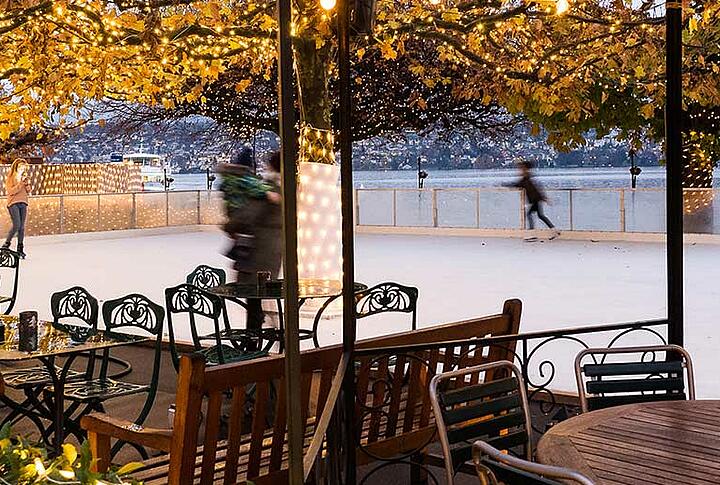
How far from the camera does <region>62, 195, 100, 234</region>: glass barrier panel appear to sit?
832 inches

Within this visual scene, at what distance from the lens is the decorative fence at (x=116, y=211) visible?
20728 millimetres

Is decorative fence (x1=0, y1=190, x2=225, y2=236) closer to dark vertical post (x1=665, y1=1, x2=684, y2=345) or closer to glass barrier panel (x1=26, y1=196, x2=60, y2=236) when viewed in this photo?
glass barrier panel (x1=26, y1=196, x2=60, y2=236)

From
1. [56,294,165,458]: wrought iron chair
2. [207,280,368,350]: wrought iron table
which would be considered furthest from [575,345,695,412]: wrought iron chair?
[207,280,368,350]: wrought iron table

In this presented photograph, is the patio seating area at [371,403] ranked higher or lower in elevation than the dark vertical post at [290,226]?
lower

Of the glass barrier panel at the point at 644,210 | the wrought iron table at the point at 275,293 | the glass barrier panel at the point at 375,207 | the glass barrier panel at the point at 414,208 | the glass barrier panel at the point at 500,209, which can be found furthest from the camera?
the glass barrier panel at the point at 375,207

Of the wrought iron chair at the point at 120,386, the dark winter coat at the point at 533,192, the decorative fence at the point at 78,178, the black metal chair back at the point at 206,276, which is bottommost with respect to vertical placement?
the wrought iron chair at the point at 120,386

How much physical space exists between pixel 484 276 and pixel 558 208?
6.38m

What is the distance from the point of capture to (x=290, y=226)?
5.31 ft

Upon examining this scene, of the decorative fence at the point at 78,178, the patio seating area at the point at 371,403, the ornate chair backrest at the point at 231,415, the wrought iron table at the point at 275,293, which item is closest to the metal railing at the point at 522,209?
the decorative fence at the point at 78,178

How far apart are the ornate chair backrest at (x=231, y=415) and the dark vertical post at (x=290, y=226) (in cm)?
186

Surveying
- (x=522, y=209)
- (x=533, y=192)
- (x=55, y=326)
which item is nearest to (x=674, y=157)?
(x=55, y=326)

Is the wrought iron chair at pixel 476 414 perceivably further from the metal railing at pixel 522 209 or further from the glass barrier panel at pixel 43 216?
the glass barrier panel at pixel 43 216

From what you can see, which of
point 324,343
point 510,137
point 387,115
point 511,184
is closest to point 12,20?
point 324,343

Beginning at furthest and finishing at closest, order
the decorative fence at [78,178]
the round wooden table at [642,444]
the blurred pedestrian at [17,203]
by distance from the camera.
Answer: the decorative fence at [78,178] < the blurred pedestrian at [17,203] < the round wooden table at [642,444]
